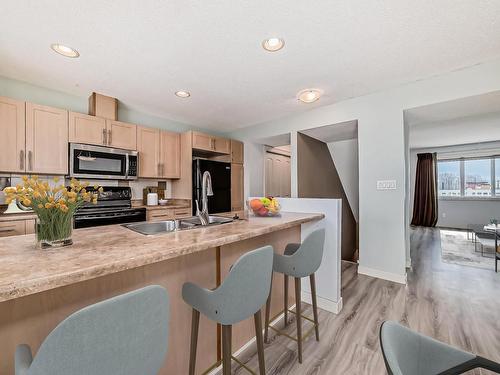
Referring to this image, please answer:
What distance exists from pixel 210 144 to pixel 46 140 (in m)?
2.23

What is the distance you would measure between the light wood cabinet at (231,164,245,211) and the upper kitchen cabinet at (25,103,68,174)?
2588 millimetres

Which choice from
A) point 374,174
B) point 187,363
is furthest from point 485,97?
point 187,363

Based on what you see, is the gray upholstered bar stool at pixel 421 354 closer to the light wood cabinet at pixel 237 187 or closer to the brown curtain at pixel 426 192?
the light wood cabinet at pixel 237 187

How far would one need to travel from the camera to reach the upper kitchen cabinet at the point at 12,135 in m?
2.38

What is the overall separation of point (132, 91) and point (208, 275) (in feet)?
8.73

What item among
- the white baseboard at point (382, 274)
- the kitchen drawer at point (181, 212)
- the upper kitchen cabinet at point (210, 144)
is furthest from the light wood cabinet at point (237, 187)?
the white baseboard at point (382, 274)

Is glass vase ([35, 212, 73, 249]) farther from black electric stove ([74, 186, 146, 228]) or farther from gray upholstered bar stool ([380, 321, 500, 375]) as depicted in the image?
black electric stove ([74, 186, 146, 228])

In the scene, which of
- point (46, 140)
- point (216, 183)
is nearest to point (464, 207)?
point (216, 183)

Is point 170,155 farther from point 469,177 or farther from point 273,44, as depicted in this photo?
point 469,177

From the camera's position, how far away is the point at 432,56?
7.29 feet

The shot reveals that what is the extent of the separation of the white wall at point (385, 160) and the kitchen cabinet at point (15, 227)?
391 centimetres

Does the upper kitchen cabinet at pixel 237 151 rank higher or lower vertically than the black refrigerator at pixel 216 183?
higher

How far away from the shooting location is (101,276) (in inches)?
36.3

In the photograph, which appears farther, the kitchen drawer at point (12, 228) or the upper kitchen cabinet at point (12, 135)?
the upper kitchen cabinet at point (12, 135)
